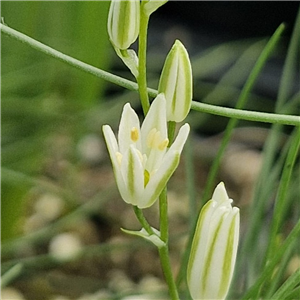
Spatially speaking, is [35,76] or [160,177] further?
[35,76]

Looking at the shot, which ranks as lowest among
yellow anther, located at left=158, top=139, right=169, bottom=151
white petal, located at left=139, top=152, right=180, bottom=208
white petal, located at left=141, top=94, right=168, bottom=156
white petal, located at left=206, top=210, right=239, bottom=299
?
white petal, located at left=206, top=210, right=239, bottom=299

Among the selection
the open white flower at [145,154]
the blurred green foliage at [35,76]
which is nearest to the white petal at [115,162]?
the open white flower at [145,154]

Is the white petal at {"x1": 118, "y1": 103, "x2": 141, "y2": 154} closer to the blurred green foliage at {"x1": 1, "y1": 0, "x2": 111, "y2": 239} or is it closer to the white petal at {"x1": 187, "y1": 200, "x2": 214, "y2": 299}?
the white petal at {"x1": 187, "y1": 200, "x2": 214, "y2": 299}

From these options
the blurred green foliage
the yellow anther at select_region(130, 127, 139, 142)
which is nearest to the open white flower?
the yellow anther at select_region(130, 127, 139, 142)

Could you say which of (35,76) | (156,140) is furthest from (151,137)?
(35,76)

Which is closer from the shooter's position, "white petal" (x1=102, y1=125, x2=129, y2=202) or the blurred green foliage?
"white petal" (x1=102, y1=125, x2=129, y2=202)

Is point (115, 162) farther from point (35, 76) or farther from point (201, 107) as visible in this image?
point (35, 76)

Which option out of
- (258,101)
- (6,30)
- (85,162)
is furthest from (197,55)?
(6,30)
